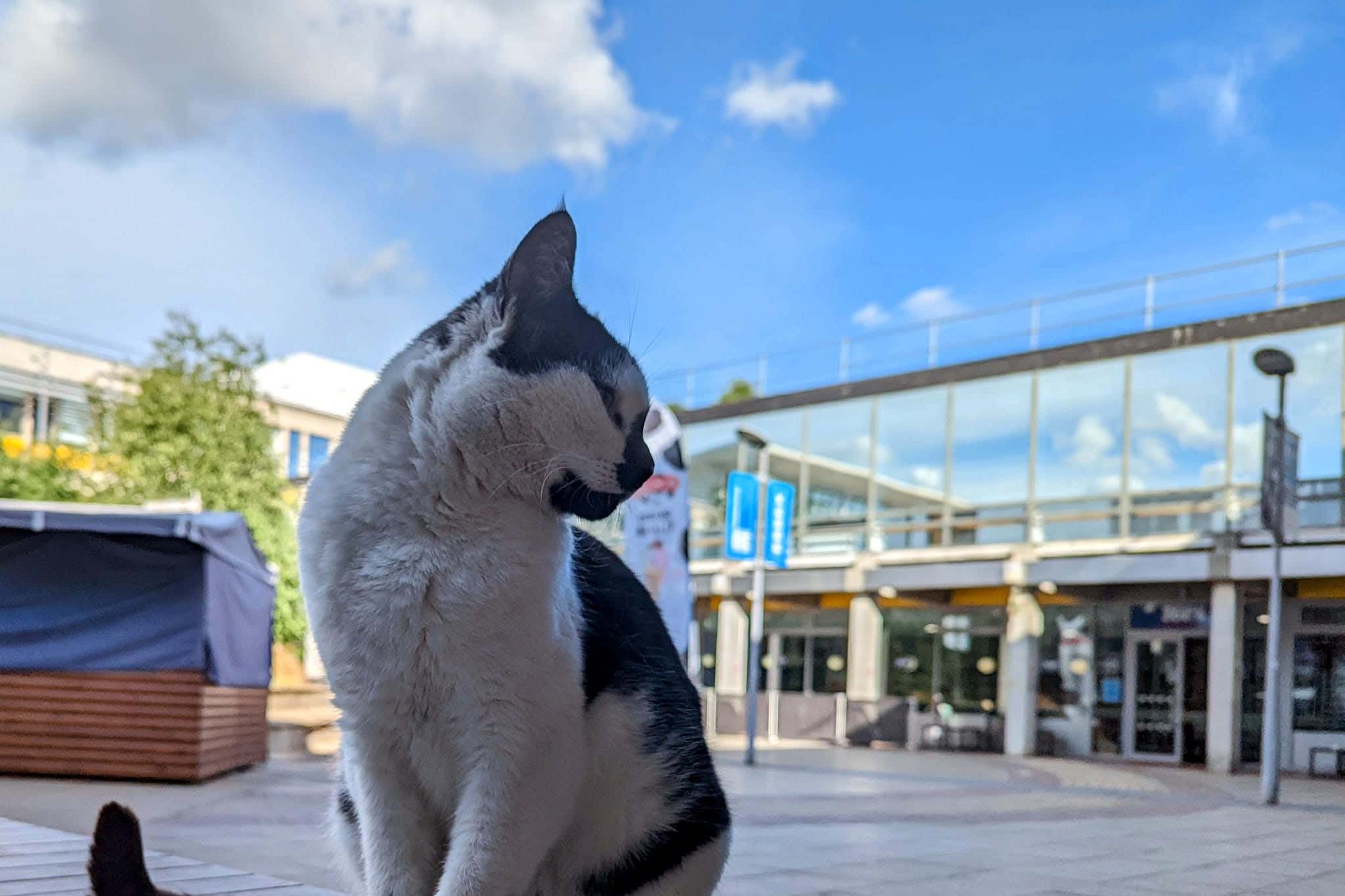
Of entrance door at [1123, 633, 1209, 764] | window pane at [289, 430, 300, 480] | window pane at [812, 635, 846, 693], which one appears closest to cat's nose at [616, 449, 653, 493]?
entrance door at [1123, 633, 1209, 764]

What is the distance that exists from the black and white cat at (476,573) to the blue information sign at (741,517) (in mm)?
15400

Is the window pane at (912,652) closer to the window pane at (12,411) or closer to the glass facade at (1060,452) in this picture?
the glass facade at (1060,452)

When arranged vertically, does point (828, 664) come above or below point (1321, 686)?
below

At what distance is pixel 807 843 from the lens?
24.3 ft

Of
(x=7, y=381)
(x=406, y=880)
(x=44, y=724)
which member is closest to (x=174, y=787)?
(x=44, y=724)

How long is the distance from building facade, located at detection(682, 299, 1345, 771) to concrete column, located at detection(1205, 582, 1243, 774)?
0.04 metres

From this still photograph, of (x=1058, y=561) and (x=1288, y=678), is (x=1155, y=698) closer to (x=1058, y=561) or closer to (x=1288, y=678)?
(x=1288, y=678)

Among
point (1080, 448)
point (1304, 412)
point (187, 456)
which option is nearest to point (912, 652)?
point (1080, 448)

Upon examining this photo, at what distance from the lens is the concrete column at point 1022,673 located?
21641 millimetres

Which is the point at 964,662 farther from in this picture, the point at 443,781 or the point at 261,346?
the point at 443,781

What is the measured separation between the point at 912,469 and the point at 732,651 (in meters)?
5.82

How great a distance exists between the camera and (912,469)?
81.6 feet

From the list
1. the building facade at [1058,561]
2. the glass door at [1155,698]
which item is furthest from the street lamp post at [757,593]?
→ the glass door at [1155,698]

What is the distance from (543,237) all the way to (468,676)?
2.31 feet
